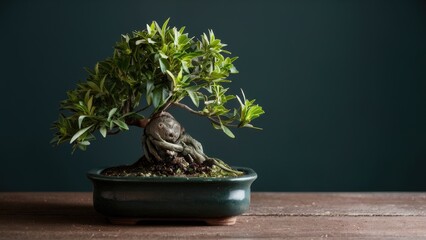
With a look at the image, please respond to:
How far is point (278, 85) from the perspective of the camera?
2.56m

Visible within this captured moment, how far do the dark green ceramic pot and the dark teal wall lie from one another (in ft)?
3.20

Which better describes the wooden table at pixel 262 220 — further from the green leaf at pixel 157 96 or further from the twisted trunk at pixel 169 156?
the green leaf at pixel 157 96

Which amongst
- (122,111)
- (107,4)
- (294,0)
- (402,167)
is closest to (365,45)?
(294,0)

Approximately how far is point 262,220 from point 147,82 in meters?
0.50

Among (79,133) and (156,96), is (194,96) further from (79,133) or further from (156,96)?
(79,133)

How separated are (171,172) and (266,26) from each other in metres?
1.14

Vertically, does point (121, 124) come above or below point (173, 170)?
above

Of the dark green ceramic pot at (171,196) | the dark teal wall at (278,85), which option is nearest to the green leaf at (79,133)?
the dark green ceramic pot at (171,196)

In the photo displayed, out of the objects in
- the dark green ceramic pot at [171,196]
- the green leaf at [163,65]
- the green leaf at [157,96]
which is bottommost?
the dark green ceramic pot at [171,196]

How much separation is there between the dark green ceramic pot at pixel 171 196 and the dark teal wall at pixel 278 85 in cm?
98

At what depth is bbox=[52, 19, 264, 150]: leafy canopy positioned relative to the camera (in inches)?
61.5

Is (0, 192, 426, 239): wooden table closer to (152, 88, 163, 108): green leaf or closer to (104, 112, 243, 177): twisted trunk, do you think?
(104, 112, 243, 177): twisted trunk

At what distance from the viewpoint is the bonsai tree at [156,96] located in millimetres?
1569

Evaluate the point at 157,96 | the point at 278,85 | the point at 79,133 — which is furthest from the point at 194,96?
the point at 278,85
